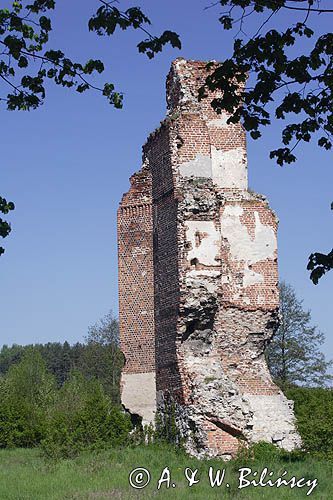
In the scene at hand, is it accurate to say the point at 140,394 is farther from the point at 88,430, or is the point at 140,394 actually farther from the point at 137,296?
the point at 137,296

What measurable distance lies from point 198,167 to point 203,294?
2.72 meters

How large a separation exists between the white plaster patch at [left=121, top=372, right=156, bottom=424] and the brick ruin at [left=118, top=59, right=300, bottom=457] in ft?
0.07

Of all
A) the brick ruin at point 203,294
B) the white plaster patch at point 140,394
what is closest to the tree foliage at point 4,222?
the brick ruin at point 203,294

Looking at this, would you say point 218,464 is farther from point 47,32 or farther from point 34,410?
point 34,410

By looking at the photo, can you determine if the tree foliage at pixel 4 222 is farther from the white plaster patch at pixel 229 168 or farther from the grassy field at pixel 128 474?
the white plaster patch at pixel 229 168

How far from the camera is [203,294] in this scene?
17266 mm

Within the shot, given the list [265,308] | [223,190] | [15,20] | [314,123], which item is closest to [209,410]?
[265,308]

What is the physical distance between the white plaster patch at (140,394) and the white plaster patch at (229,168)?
438 cm

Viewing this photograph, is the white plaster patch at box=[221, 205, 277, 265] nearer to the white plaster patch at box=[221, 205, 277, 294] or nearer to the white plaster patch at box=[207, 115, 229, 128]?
the white plaster patch at box=[221, 205, 277, 294]

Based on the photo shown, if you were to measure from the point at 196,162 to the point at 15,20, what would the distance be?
10.8 metres

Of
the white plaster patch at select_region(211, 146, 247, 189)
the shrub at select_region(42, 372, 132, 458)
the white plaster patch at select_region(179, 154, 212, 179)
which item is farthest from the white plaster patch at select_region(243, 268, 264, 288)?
the shrub at select_region(42, 372, 132, 458)

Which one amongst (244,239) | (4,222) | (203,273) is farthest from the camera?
(244,239)

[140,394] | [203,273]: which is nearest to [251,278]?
[203,273]

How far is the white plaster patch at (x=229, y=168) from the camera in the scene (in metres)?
18.3
